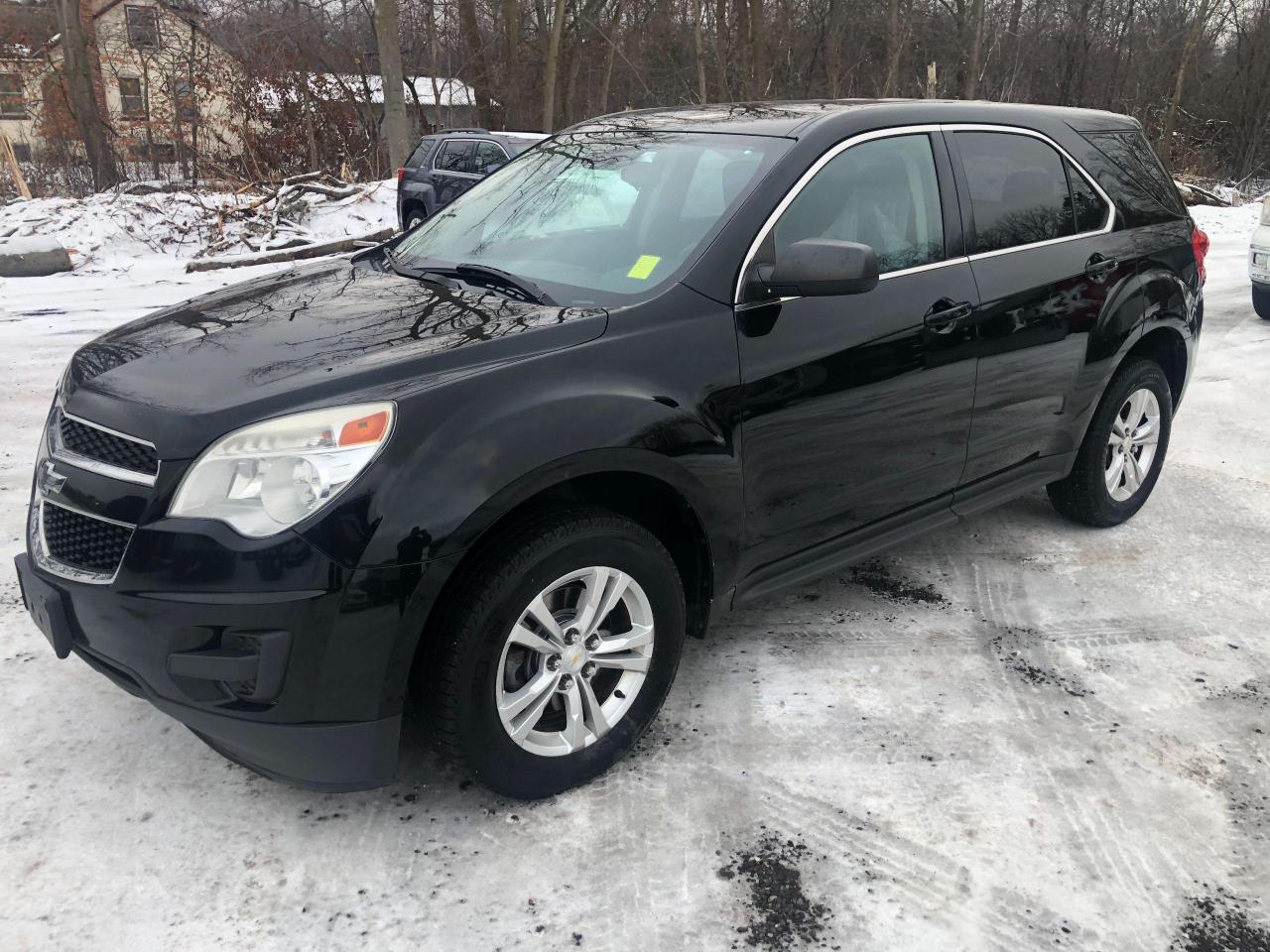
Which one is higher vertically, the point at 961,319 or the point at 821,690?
the point at 961,319

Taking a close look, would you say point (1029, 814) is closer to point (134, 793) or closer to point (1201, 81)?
point (134, 793)

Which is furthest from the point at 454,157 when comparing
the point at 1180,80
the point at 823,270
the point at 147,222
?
the point at 1180,80

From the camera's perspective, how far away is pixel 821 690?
3.37m

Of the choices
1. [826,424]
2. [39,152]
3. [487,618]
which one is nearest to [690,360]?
[826,424]

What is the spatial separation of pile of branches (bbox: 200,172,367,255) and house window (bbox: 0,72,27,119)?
16696 millimetres

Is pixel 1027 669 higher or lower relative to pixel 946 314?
lower

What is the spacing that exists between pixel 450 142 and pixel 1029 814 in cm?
1243

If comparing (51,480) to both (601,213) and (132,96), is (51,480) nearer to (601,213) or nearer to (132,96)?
(601,213)

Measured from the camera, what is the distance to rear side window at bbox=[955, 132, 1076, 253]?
3756mm

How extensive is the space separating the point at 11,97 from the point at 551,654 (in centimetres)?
3772

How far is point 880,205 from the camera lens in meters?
3.46

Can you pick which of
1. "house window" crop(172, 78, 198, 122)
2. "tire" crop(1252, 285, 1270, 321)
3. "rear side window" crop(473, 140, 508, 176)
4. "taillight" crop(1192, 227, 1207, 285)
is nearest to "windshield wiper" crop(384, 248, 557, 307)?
"taillight" crop(1192, 227, 1207, 285)

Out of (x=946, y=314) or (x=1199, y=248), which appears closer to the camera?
(x=946, y=314)

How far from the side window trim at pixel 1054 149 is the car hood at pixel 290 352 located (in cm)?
168
